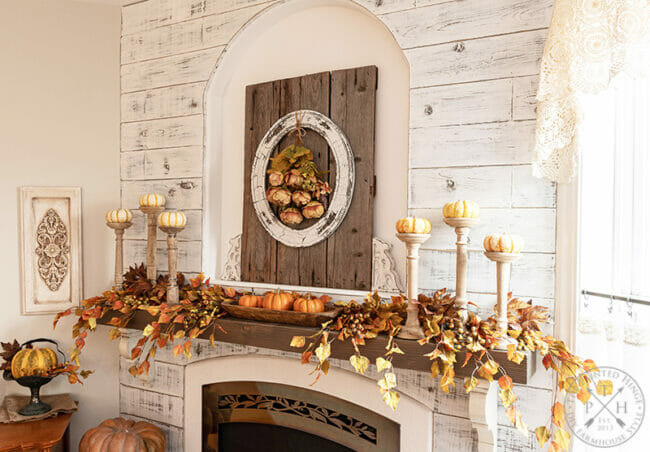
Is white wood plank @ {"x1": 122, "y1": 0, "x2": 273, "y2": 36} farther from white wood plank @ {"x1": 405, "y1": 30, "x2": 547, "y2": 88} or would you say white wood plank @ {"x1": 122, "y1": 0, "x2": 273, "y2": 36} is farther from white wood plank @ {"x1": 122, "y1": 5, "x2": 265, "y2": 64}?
white wood plank @ {"x1": 405, "y1": 30, "x2": 547, "y2": 88}

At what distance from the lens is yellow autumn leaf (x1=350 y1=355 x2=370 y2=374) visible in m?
1.61

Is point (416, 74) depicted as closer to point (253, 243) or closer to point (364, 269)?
point (364, 269)

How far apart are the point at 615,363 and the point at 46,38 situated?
2.85 m

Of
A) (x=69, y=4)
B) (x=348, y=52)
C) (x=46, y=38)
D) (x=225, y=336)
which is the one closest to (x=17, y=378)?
(x=225, y=336)

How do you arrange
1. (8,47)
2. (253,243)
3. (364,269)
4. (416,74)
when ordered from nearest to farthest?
(416,74), (364,269), (253,243), (8,47)

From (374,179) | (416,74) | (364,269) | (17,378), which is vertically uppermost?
(416,74)

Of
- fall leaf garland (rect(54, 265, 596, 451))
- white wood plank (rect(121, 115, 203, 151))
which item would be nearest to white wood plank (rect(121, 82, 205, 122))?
white wood plank (rect(121, 115, 203, 151))

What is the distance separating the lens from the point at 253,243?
7.29 ft

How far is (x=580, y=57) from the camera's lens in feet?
3.75

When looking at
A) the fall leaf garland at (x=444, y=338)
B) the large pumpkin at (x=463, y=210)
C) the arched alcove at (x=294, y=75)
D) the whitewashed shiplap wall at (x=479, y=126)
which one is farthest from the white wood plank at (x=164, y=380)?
the large pumpkin at (x=463, y=210)

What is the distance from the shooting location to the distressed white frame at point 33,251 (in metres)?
2.47

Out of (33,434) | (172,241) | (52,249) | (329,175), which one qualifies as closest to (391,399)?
(329,175)

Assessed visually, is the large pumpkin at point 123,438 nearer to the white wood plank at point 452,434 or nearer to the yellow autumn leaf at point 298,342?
the yellow autumn leaf at point 298,342

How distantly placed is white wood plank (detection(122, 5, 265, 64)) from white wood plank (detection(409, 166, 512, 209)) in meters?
1.09
